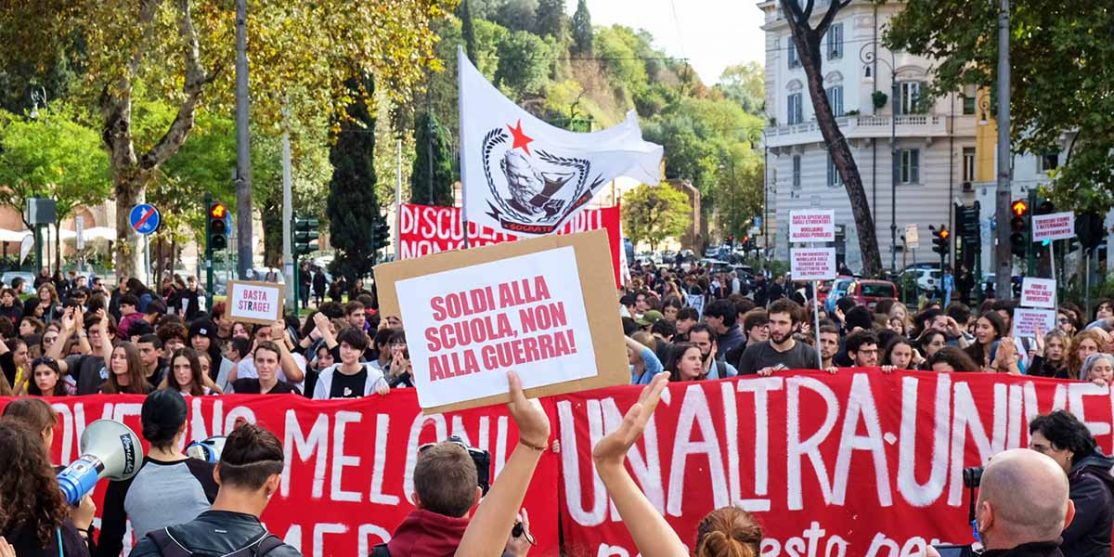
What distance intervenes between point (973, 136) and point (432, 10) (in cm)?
4484

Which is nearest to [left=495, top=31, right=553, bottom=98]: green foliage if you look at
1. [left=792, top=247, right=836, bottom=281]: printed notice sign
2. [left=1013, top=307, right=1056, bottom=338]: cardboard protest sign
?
[left=1013, top=307, right=1056, bottom=338]: cardboard protest sign

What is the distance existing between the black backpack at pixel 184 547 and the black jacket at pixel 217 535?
Answer: 0.01 meters

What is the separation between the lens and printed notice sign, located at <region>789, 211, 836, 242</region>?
13.0m

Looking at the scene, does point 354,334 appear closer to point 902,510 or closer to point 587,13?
point 902,510

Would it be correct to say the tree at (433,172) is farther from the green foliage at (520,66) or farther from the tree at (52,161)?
the green foliage at (520,66)

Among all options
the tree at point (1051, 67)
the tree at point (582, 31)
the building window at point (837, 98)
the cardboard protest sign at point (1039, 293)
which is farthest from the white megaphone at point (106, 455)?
the tree at point (582, 31)

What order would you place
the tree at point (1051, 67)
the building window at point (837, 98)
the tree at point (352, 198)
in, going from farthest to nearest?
1. the building window at point (837, 98)
2. the tree at point (352, 198)
3. the tree at point (1051, 67)

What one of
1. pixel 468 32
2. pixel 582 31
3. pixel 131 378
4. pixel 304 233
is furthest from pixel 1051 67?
pixel 582 31

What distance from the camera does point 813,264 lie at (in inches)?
492

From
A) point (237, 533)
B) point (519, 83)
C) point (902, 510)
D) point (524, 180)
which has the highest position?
point (519, 83)

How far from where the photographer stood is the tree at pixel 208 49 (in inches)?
1020

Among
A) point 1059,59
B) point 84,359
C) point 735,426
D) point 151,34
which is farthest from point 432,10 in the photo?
point 735,426

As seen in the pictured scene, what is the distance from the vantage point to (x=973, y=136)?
66625 mm

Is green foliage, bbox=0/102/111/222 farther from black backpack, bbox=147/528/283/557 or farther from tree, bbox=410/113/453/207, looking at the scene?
black backpack, bbox=147/528/283/557
